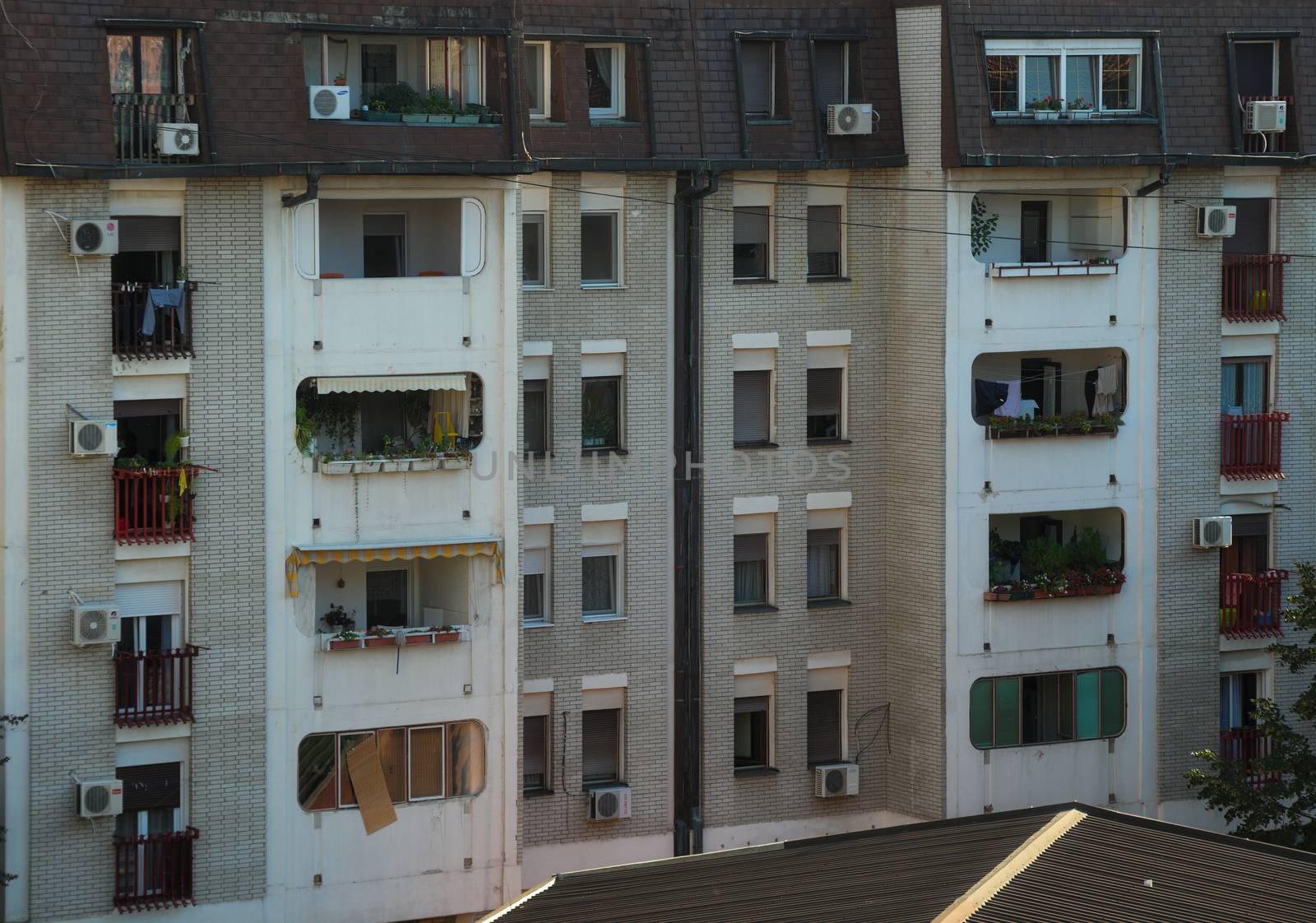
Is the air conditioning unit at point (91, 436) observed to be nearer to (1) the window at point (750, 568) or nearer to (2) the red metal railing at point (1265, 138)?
(1) the window at point (750, 568)

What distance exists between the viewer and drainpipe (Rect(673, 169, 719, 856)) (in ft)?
134

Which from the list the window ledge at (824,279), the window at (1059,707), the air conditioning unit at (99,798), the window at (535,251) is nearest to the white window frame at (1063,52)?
the window ledge at (824,279)

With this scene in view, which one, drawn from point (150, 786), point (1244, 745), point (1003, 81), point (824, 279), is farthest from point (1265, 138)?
point (150, 786)

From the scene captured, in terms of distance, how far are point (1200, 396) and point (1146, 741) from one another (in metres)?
6.18

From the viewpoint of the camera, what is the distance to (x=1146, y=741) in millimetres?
43125

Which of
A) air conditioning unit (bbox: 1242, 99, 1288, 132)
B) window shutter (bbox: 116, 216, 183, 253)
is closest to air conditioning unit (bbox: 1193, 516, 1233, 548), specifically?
air conditioning unit (bbox: 1242, 99, 1288, 132)

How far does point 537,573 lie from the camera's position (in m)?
40.9

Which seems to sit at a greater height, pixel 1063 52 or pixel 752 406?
pixel 1063 52

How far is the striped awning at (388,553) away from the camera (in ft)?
123

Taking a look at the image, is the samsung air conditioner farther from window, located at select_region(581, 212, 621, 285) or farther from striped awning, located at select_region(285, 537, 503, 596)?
window, located at select_region(581, 212, 621, 285)

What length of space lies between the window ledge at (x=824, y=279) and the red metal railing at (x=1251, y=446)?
7.25 metres

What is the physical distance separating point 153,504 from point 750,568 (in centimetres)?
1094

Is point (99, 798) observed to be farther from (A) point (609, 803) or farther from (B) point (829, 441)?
(B) point (829, 441)

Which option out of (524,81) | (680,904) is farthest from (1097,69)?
(680,904)
